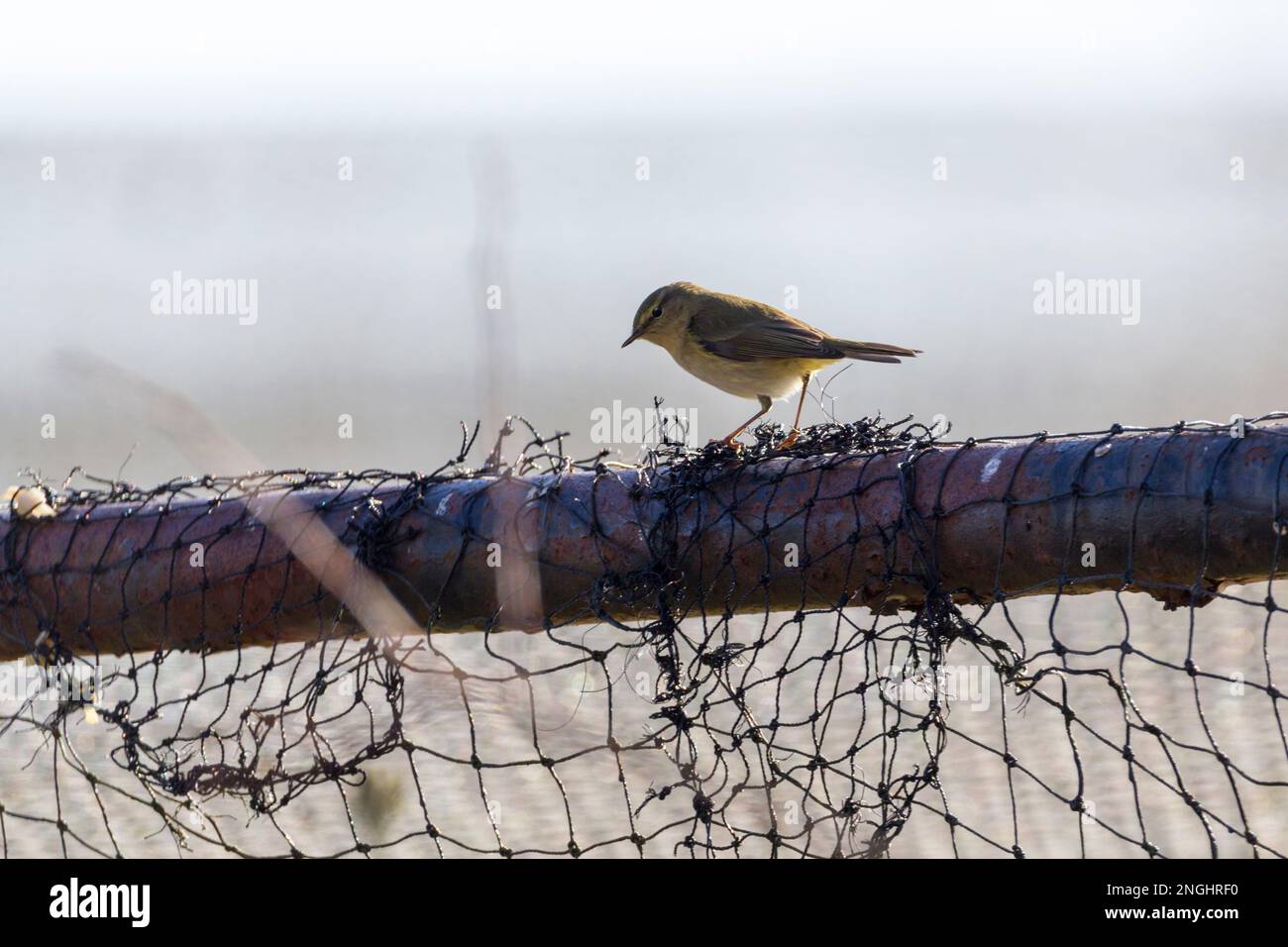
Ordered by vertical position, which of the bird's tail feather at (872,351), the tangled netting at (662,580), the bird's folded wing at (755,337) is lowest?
the tangled netting at (662,580)

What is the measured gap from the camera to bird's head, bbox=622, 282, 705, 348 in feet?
20.6

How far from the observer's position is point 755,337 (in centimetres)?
587

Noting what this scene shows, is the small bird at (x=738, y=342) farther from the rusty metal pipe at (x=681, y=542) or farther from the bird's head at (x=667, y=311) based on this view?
the rusty metal pipe at (x=681, y=542)

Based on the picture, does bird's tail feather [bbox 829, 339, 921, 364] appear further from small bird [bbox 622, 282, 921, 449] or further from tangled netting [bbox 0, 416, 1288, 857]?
tangled netting [bbox 0, 416, 1288, 857]

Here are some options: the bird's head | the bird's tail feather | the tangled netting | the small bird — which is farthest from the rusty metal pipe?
the bird's head

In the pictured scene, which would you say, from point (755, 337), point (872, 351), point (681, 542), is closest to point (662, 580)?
point (681, 542)

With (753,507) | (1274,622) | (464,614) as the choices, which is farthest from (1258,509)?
(1274,622)

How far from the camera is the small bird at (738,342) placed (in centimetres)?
570

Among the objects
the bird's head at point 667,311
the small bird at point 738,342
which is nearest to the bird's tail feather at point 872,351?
the small bird at point 738,342

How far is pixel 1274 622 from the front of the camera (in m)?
7.09

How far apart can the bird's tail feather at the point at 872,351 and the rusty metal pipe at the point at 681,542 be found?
8.93ft
